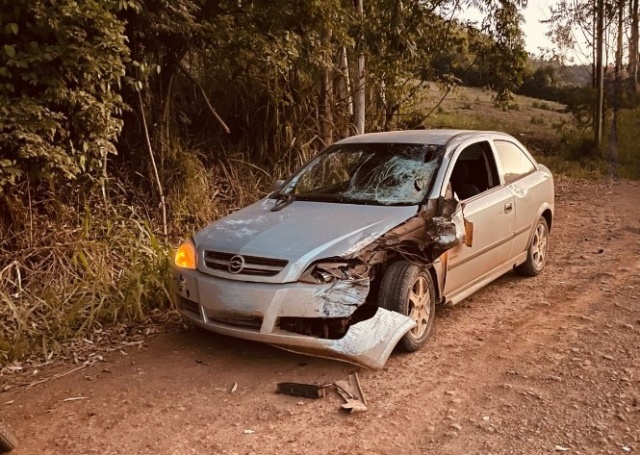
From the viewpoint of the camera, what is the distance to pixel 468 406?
154 inches

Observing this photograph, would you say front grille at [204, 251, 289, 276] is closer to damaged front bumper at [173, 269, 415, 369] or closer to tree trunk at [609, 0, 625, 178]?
damaged front bumper at [173, 269, 415, 369]

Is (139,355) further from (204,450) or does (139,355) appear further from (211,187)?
(211,187)

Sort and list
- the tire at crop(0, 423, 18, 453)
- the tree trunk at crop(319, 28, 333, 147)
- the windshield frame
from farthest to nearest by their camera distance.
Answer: the tree trunk at crop(319, 28, 333, 147) → the windshield frame → the tire at crop(0, 423, 18, 453)

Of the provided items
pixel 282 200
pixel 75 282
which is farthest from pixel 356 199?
pixel 75 282

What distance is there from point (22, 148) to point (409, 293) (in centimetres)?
361

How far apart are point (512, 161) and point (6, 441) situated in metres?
5.06

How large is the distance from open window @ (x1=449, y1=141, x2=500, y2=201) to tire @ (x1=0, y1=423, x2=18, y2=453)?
3.73 meters

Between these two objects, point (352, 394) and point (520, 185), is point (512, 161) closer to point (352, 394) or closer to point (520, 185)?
point (520, 185)

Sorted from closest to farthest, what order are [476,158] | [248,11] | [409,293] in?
[409,293] < [476,158] < [248,11]

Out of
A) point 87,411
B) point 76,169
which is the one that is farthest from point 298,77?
point 87,411

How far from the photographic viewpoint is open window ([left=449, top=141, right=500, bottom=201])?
5684mm

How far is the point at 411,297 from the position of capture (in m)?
4.70

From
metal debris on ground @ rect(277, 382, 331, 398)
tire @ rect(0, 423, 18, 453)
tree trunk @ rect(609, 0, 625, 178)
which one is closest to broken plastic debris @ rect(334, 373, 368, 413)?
metal debris on ground @ rect(277, 382, 331, 398)

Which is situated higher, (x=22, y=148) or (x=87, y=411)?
(x=22, y=148)
